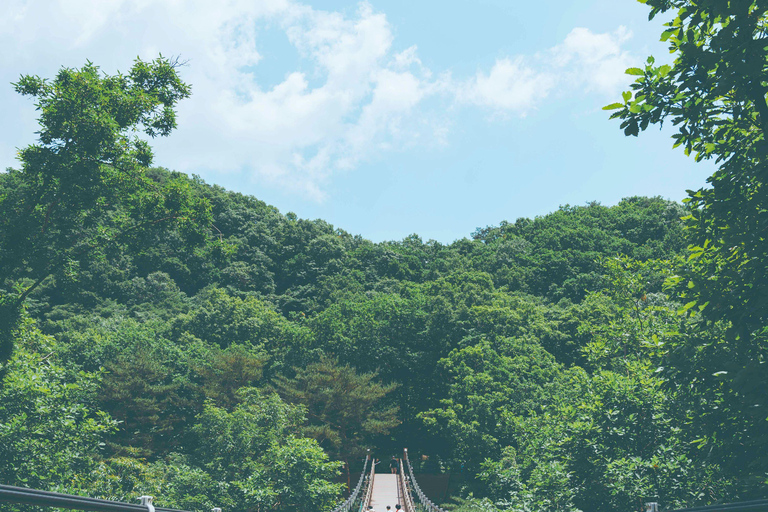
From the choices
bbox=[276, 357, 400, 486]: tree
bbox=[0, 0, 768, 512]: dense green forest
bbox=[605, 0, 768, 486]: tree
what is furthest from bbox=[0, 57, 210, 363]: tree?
bbox=[276, 357, 400, 486]: tree

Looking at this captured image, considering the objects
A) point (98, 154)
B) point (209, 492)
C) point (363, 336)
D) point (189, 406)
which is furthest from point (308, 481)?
point (363, 336)

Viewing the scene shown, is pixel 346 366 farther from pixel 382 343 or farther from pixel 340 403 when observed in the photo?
pixel 382 343

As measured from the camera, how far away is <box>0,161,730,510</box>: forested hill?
36.6ft

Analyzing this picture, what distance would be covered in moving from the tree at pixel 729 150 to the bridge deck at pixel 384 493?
55.0ft

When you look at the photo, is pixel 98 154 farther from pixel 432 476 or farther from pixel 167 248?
pixel 167 248

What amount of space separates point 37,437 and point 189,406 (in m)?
22.7

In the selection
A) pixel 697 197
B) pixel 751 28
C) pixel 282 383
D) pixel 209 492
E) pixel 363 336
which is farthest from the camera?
pixel 363 336

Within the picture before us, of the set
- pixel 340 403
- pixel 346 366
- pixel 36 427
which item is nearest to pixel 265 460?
pixel 36 427

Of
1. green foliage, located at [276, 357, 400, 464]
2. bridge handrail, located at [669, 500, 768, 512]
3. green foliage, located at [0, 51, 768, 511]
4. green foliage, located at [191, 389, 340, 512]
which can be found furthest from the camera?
green foliage, located at [276, 357, 400, 464]

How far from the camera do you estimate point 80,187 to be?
31.6 ft

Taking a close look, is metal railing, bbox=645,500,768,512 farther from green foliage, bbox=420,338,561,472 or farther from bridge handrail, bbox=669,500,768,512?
green foliage, bbox=420,338,561,472

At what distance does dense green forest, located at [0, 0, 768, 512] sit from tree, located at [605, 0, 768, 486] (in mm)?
28

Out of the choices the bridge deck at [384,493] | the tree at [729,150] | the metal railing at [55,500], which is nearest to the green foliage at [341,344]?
the tree at [729,150]

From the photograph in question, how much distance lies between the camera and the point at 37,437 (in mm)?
10953
